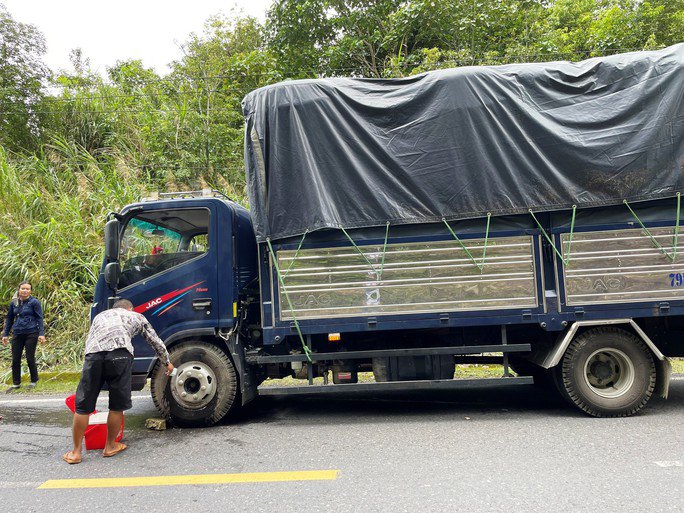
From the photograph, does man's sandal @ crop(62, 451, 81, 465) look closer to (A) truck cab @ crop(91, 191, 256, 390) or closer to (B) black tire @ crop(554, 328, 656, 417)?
(A) truck cab @ crop(91, 191, 256, 390)

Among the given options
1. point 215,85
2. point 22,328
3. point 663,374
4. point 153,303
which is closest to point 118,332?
point 153,303

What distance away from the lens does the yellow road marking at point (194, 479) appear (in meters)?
3.70

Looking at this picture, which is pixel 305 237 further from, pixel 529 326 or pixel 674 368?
pixel 674 368

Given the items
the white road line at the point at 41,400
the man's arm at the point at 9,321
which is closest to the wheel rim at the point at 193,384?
the white road line at the point at 41,400

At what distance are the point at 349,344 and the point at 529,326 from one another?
1953 millimetres

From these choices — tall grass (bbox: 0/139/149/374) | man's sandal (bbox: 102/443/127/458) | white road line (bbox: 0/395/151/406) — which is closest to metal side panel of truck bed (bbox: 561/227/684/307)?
man's sandal (bbox: 102/443/127/458)

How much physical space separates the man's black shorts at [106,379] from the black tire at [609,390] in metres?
4.28

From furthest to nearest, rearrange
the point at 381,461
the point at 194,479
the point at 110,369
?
the point at 110,369
the point at 381,461
the point at 194,479

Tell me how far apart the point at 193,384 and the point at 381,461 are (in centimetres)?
216

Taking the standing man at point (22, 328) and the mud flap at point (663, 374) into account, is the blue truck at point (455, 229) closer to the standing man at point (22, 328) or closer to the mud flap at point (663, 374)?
the mud flap at point (663, 374)

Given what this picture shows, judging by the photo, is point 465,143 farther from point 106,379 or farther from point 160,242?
point 106,379

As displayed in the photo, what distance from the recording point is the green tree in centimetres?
1355

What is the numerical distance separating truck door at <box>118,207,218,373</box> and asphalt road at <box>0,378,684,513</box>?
3.63 feet

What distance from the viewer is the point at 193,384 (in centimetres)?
506
